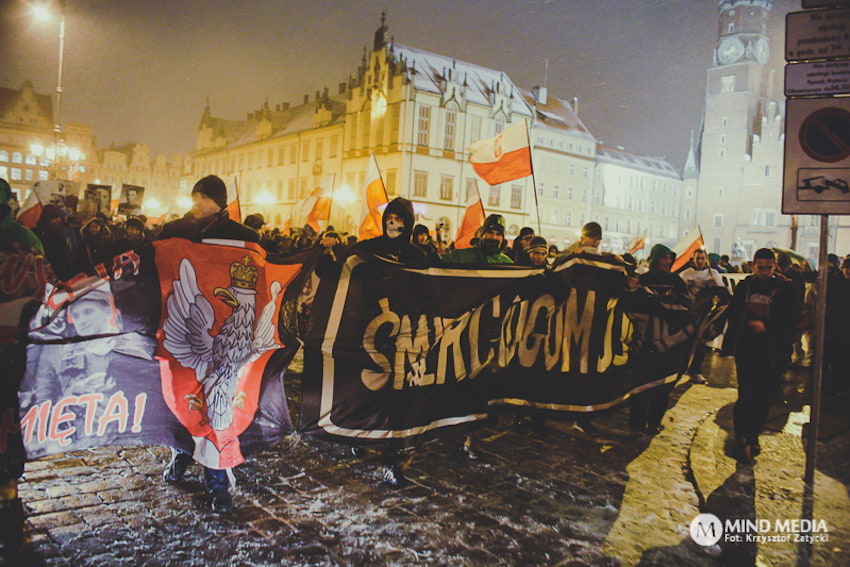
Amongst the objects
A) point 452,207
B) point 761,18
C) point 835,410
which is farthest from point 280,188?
point 761,18

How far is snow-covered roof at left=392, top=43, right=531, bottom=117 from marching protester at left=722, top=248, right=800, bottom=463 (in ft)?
159

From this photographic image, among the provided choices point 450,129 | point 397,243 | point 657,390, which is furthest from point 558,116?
point 397,243

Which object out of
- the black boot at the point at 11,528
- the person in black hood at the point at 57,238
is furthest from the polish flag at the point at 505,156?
the black boot at the point at 11,528

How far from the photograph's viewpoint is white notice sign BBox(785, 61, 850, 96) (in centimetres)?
506

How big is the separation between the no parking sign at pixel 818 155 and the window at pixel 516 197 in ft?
175

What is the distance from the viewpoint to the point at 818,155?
5148 millimetres

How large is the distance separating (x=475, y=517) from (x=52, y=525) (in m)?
2.75

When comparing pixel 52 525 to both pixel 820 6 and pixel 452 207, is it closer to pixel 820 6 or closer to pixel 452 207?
pixel 820 6

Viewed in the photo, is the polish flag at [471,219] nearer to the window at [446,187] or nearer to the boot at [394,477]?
the boot at [394,477]

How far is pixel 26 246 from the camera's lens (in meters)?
3.93

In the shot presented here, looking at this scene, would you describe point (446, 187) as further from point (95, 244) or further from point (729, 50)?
point (729, 50)

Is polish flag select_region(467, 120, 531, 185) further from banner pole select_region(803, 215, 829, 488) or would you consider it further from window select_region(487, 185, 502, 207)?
window select_region(487, 185, 502, 207)

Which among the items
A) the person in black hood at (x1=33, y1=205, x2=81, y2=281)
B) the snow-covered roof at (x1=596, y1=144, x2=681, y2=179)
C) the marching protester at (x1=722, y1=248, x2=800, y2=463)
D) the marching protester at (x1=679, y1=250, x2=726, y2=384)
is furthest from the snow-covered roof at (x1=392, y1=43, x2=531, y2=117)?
the marching protester at (x1=722, y1=248, x2=800, y2=463)

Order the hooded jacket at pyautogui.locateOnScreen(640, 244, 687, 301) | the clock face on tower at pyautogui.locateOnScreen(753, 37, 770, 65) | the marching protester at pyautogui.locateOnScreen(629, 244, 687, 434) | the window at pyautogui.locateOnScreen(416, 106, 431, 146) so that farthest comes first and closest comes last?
the clock face on tower at pyautogui.locateOnScreen(753, 37, 770, 65) < the window at pyautogui.locateOnScreen(416, 106, 431, 146) < the hooded jacket at pyautogui.locateOnScreen(640, 244, 687, 301) < the marching protester at pyautogui.locateOnScreen(629, 244, 687, 434)
